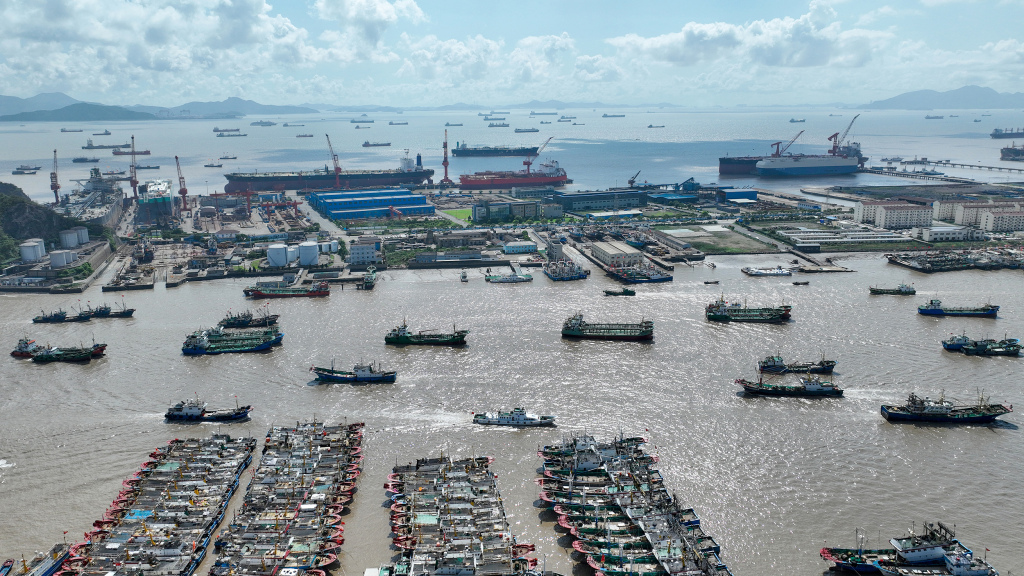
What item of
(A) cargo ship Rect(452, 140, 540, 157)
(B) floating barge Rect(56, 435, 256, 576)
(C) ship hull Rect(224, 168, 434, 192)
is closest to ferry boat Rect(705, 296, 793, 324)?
(B) floating barge Rect(56, 435, 256, 576)

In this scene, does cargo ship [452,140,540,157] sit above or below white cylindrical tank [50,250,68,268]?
above

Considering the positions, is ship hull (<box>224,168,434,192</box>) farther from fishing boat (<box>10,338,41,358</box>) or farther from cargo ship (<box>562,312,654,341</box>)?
cargo ship (<box>562,312,654,341</box>)

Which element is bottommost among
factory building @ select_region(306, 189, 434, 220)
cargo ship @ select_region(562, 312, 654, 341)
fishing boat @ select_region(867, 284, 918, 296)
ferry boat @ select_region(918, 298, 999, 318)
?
cargo ship @ select_region(562, 312, 654, 341)

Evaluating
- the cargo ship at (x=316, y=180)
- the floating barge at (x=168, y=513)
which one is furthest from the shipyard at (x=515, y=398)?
the cargo ship at (x=316, y=180)

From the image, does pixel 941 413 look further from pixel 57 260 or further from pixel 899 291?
pixel 57 260

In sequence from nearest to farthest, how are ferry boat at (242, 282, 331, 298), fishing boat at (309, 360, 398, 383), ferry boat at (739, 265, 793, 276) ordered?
fishing boat at (309, 360, 398, 383)
ferry boat at (242, 282, 331, 298)
ferry boat at (739, 265, 793, 276)

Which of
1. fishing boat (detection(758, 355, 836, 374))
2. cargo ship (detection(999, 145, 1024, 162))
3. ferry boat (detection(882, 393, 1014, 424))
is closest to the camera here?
ferry boat (detection(882, 393, 1014, 424))

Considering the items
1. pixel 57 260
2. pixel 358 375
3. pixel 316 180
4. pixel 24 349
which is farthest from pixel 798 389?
pixel 316 180
